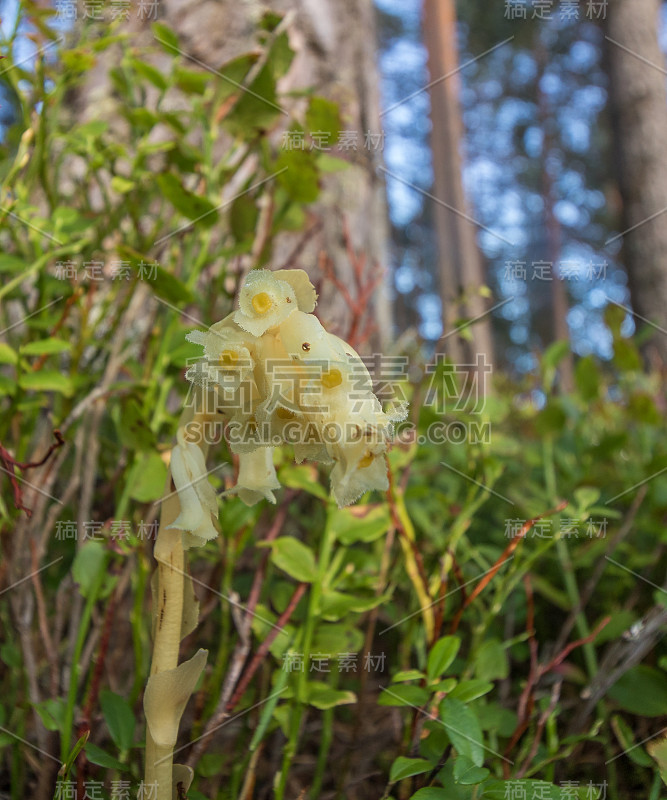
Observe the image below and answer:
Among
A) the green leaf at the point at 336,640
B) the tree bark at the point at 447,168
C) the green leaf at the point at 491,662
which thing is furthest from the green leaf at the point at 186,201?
the tree bark at the point at 447,168

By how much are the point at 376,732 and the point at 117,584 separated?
0.50 m

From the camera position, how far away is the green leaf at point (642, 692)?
2.69ft

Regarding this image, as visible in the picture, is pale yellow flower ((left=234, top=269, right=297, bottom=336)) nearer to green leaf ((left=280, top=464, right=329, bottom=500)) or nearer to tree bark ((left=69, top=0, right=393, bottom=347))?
green leaf ((left=280, top=464, right=329, bottom=500))

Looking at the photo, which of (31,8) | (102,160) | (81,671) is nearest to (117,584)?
(81,671)

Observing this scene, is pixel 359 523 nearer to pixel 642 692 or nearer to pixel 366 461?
pixel 366 461

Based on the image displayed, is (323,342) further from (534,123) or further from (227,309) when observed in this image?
(534,123)

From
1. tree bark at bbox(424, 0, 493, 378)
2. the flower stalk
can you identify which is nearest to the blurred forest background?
the flower stalk

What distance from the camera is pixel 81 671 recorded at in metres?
0.84

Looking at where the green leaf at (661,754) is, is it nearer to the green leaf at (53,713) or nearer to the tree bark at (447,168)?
the green leaf at (53,713)

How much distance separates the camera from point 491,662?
0.80m

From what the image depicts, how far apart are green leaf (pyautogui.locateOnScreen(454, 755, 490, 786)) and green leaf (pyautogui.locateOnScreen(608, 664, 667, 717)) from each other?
15.6 inches

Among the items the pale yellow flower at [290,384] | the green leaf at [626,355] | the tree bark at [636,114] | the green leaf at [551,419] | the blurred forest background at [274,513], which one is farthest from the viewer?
the tree bark at [636,114]

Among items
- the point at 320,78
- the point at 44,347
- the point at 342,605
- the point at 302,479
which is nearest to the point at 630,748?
the point at 342,605

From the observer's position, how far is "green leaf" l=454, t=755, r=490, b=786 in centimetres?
52
